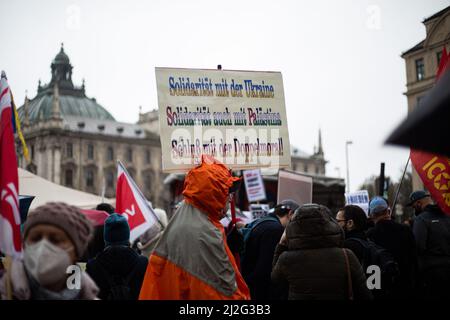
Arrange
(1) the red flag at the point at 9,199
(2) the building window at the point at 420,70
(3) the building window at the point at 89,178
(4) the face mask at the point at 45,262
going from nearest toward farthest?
1. (4) the face mask at the point at 45,262
2. (1) the red flag at the point at 9,199
3. (2) the building window at the point at 420,70
4. (3) the building window at the point at 89,178

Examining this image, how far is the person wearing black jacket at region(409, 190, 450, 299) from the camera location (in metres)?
6.23

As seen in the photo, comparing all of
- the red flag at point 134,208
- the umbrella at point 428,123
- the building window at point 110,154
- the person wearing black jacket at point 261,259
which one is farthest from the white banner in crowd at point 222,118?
the building window at point 110,154

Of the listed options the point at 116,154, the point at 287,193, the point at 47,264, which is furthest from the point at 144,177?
the point at 47,264

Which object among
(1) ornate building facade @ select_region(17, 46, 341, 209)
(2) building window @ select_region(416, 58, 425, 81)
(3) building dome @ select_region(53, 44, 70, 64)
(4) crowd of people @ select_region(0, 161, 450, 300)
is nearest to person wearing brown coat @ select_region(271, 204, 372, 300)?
(4) crowd of people @ select_region(0, 161, 450, 300)

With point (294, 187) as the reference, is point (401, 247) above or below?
below

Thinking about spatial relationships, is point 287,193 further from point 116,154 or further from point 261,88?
point 116,154

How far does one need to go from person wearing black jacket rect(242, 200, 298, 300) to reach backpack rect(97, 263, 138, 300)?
5.34 ft

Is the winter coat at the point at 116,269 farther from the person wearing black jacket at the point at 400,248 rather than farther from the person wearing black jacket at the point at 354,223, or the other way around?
A: the person wearing black jacket at the point at 400,248

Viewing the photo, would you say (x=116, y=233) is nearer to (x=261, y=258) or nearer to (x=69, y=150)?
(x=261, y=258)

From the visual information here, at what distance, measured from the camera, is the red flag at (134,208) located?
6.57 m

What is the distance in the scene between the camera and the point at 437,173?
5512 millimetres

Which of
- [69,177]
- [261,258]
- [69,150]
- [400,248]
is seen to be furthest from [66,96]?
[400,248]

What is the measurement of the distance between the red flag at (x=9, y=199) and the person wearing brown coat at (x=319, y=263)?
71.9 inches

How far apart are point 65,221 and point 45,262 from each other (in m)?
0.21
